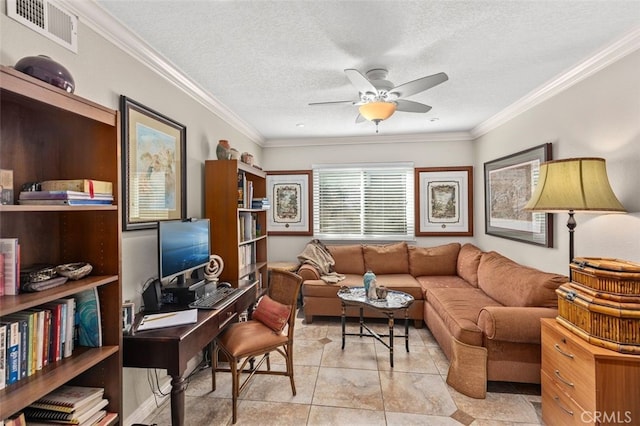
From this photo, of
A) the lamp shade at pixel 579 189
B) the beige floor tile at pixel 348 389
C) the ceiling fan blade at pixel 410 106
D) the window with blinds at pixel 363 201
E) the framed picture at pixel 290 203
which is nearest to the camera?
the lamp shade at pixel 579 189

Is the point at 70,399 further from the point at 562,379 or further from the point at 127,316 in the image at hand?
the point at 562,379

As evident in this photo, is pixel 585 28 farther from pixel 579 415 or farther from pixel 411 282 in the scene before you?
pixel 411 282

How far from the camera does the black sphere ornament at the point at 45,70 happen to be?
1.13 metres

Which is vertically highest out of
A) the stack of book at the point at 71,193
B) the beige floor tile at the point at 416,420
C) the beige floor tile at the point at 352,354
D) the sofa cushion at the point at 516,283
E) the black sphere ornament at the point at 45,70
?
the black sphere ornament at the point at 45,70

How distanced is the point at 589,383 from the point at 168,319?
237cm

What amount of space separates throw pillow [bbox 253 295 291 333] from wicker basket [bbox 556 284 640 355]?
1.84m

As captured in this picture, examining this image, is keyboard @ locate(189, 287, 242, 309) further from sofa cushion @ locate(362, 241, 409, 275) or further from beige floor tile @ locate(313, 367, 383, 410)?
sofa cushion @ locate(362, 241, 409, 275)

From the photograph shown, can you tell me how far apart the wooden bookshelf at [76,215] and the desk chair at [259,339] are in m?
0.78

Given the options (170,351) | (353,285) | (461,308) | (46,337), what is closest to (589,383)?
(461,308)

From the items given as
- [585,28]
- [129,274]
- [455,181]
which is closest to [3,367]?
[129,274]

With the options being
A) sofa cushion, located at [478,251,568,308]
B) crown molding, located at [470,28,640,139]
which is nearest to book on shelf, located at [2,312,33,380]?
sofa cushion, located at [478,251,568,308]

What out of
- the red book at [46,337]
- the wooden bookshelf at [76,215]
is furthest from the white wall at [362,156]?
the red book at [46,337]

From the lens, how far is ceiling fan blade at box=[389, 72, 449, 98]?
83.7 inches

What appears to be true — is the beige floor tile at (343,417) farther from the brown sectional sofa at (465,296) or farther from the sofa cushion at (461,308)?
the sofa cushion at (461,308)
